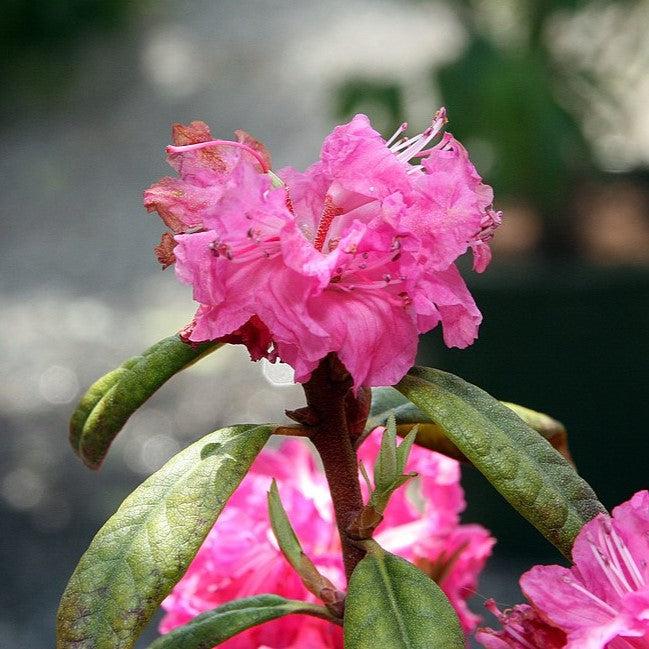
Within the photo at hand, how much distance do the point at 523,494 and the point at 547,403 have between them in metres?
1.79

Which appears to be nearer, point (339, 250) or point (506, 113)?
point (339, 250)

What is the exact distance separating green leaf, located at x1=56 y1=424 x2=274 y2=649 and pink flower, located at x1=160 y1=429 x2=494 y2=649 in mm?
134

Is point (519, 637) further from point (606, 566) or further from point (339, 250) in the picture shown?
point (339, 250)

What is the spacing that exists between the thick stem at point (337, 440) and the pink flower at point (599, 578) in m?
0.09

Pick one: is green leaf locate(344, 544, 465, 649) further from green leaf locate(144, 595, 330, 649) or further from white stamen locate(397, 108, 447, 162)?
white stamen locate(397, 108, 447, 162)

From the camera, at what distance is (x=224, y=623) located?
56cm

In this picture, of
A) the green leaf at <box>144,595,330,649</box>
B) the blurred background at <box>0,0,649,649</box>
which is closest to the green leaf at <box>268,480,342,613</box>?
the green leaf at <box>144,595,330,649</box>

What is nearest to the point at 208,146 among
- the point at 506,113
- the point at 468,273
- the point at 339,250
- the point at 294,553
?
the point at 339,250

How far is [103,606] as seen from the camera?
47 centimetres

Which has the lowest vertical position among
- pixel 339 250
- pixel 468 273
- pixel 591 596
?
pixel 468 273

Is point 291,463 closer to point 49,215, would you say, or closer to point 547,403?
point 547,403

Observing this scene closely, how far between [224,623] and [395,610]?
11 centimetres

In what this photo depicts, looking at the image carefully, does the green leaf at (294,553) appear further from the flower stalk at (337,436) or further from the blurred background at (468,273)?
the blurred background at (468,273)

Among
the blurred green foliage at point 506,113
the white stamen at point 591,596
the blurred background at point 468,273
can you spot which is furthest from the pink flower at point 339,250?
the blurred green foliage at point 506,113
